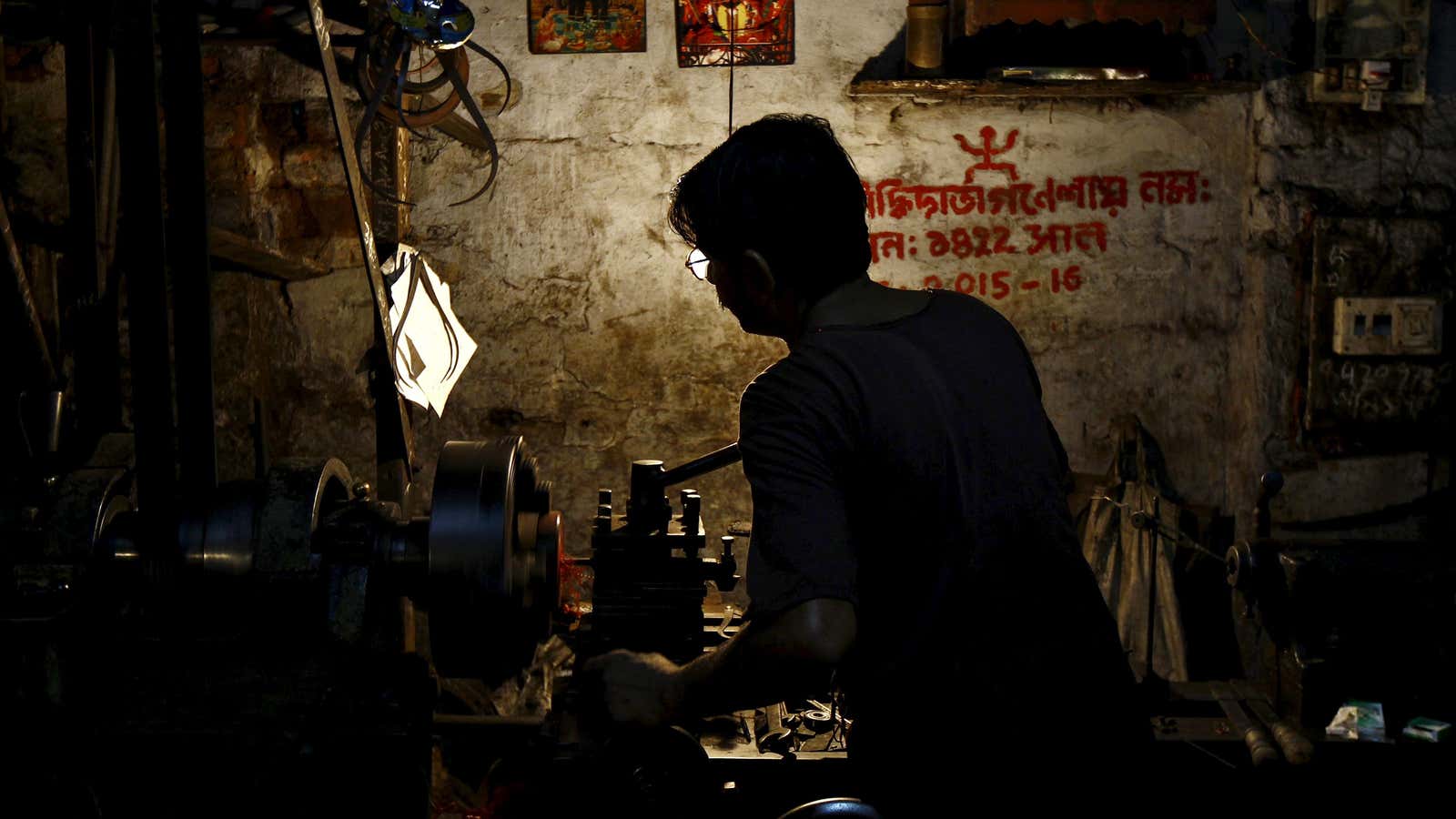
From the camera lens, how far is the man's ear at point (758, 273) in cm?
148

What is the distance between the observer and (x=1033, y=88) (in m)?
4.00

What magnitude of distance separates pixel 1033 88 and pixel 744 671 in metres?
3.28

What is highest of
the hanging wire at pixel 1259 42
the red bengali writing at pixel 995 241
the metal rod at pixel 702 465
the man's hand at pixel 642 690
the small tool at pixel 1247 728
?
the hanging wire at pixel 1259 42

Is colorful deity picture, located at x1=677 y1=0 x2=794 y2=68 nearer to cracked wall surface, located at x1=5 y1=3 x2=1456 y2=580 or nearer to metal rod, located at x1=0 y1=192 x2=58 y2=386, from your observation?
cracked wall surface, located at x1=5 y1=3 x2=1456 y2=580

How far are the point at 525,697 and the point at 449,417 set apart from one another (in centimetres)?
116

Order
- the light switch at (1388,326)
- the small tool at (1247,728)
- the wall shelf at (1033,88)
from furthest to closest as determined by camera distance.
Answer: the light switch at (1388,326) < the wall shelf at (1033,88) < the small tool at (1247,728)

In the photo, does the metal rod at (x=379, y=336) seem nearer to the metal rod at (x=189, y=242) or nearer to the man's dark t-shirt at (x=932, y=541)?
the metal rod at (x=189, y=242)

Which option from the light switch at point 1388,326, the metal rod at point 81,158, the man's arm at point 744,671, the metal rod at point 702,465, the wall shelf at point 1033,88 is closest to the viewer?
the man's arm at point 744,671

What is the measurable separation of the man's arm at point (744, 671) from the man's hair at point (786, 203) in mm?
461

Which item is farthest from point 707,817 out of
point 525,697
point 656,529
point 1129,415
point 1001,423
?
point 1129,415

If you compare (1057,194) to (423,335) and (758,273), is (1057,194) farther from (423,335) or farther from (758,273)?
(758,273)

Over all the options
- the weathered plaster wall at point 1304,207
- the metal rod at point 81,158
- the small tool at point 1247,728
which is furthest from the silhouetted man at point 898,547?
the weathered plaster wall at point 1304,207

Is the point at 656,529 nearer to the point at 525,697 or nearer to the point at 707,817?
the point at 707,817

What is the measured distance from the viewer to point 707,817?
2051 mm
